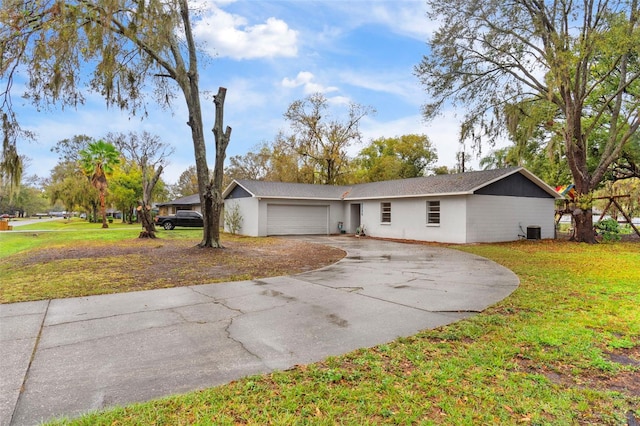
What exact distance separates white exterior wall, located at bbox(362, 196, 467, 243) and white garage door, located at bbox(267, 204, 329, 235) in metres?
2.95

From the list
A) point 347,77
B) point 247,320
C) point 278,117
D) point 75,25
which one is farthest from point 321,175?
point 247,320

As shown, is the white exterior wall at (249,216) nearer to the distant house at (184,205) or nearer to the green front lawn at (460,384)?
the distant house at (184,205)

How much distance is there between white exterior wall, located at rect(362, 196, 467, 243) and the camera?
1580 cm

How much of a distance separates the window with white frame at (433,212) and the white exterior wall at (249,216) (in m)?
9.57

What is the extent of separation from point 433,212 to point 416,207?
94cm

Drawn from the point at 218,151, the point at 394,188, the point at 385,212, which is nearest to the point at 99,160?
Answer: the point at 218,151

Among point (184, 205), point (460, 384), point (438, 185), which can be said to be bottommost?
point (460, 384)

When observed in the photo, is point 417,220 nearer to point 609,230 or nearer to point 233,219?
point 609,230

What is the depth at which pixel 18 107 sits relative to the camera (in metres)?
6.14

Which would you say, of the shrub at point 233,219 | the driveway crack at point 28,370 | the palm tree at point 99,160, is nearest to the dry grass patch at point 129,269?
the driveway crack at point 28,370

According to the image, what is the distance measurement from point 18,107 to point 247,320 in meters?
5.66

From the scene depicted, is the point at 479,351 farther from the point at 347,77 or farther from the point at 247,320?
the point at 347,77

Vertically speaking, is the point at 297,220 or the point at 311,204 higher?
the point at 311,204

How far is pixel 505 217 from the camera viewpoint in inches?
661
